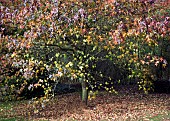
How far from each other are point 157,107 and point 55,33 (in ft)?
14.1

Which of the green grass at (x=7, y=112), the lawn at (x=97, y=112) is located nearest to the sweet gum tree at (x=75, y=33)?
the lawn at (x=97, y=112)

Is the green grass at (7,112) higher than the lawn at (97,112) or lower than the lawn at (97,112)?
lower

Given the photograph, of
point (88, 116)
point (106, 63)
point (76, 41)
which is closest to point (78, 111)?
point (88, 116)

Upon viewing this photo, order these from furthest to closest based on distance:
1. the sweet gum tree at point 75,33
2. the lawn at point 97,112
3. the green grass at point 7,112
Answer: the green grass at point 7,112 < the lawn at point 97,112 < the sweet gum tree at point 75,33

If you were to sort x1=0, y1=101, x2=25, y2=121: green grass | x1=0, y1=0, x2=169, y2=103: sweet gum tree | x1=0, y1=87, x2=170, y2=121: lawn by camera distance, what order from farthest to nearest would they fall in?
1. x1=0, y1=101, x2=25, y2=121: green grass
2. x1=0, y1=87, x2=170, y2=121: lawn
3. x1=0, y1=0, x2=169, y2=103: sweet gum tree

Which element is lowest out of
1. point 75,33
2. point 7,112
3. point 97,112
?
point 7,112

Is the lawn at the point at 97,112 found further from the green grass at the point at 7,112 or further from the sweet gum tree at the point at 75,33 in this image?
the sweet gum tree at the point at 75,33

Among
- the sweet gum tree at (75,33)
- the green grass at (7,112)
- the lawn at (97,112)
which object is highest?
the sweet gum tree at (75,33)

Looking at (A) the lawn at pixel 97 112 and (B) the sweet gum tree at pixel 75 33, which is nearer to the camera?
(B) the sweet gum tree at pixel 75 33

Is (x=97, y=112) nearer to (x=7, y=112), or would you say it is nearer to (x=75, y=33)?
(x=75, y=33)

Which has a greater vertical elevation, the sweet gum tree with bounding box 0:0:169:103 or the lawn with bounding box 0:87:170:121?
the sweet gum tree with bounding box 0:0:169:103

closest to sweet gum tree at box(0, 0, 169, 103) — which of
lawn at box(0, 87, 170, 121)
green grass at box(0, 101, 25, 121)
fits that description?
lawn at box(0, 87, 170, 121)

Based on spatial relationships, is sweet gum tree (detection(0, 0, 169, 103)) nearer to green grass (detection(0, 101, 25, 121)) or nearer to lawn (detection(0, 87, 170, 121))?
lawn (detection(0, 87, 170, 121))

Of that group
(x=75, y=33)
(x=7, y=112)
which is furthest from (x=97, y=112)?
(x=7, y=112)
